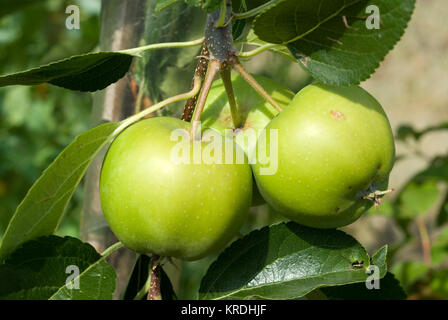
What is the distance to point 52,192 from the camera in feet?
2.28

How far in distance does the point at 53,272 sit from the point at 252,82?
345 millimetres

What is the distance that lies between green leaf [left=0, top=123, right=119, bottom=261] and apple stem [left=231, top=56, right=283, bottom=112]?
171 mm

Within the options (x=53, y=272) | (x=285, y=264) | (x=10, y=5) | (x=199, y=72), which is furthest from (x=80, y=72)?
(x=10, y=5)

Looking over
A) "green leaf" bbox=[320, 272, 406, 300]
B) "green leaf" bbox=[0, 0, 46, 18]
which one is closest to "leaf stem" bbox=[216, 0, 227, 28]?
"green leaf" bbox=[320, 272, 406, 300]

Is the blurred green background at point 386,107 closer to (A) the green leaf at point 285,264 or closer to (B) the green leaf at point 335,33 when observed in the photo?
(A) the green leaf at point 285,264

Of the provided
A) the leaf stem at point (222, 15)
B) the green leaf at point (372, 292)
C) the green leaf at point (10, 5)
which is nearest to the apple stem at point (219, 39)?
the leaf stem at point (222, 15)

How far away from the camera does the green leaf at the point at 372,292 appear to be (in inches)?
31.0

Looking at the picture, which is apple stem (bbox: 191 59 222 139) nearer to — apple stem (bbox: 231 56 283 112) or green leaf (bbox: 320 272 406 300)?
apple stem (bbox: 231 56 283 112)

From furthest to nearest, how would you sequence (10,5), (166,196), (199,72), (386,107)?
(386,107), (10,5), (199,72), (166,196)

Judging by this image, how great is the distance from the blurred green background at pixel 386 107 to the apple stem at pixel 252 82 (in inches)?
30.9

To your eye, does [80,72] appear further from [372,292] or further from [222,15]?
[372,292]
